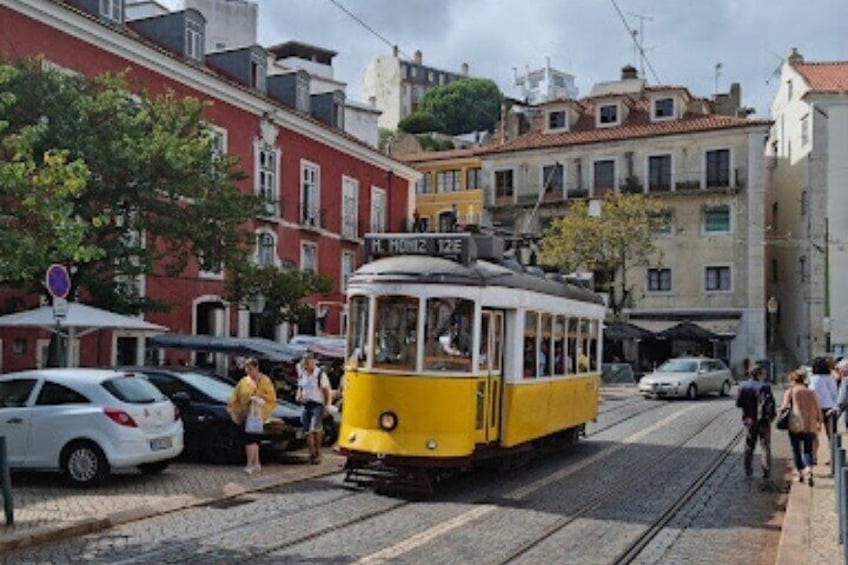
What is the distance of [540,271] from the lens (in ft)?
54.1

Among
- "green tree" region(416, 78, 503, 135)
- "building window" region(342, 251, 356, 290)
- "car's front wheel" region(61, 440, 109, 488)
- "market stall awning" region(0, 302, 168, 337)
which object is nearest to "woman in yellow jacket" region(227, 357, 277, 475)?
"car's front wheel" region(61, 440, 109, 488)

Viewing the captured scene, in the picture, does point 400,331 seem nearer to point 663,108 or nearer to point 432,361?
point 432,361

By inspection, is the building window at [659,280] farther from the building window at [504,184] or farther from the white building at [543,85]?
the white building at [543,85]

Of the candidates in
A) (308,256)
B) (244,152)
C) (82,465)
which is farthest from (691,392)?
(82,465)

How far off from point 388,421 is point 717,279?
4092 centimetres

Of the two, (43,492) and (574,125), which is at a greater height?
(574,125)

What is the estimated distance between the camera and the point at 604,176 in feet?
175

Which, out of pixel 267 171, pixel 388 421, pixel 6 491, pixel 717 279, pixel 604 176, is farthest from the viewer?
pixel 604 176

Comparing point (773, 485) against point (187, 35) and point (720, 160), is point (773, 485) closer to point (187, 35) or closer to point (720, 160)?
point (187, 35)

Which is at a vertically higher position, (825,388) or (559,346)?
(559,346)

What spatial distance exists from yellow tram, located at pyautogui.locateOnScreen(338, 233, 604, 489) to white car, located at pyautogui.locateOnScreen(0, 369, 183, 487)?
252cm

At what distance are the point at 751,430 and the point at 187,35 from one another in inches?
871

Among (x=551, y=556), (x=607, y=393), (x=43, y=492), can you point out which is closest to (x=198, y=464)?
(x=43, y=492)

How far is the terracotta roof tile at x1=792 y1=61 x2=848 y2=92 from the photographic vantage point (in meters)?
49.0
